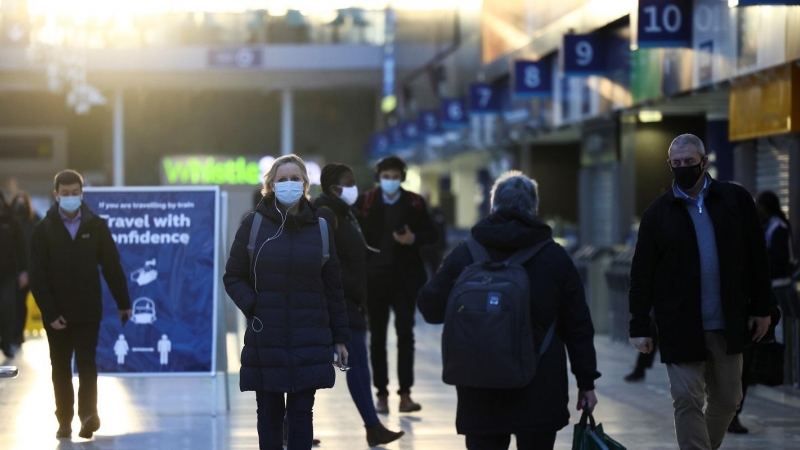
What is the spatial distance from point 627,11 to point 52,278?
8583 millimetres

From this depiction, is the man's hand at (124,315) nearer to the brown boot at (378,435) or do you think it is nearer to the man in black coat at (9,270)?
the brown boot at (378,435)

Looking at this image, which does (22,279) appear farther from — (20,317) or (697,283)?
(697,283)

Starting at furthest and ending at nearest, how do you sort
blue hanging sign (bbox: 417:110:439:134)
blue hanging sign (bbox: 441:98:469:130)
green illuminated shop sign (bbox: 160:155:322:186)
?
1. green illuminated shop sign (bbox: 160:155:322:186)
2. blue hanging sign (bbox: 417:110:439:134)
3. blue hanging sign (bbox: 441:98:469:130)

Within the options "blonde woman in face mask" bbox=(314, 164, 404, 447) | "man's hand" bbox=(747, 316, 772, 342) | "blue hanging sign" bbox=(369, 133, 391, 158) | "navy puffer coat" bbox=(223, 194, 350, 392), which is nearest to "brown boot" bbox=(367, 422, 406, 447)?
"blonde woman in face mask" bbox=(314, 164, 404, 447)

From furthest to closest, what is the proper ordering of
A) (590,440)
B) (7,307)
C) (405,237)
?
(7,307)
(405,237)
(590,440)

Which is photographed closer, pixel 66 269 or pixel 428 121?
pixel 66 269

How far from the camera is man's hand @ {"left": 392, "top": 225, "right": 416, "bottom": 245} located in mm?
9398

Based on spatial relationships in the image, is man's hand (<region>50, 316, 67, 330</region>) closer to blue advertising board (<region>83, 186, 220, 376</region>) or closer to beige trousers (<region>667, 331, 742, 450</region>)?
blue advertising board (<region>83, 186, 220, 376</region>)

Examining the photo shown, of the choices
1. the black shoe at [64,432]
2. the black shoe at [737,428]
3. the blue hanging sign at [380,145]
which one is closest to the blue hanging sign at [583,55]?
the black shoe at [737,428]

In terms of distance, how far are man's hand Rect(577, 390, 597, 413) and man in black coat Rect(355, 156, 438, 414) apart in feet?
14.2

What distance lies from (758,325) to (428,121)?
22.0m

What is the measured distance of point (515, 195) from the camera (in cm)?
516

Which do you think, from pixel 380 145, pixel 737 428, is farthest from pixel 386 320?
pixel 380 145

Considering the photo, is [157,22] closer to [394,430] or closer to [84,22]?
[84,22]
